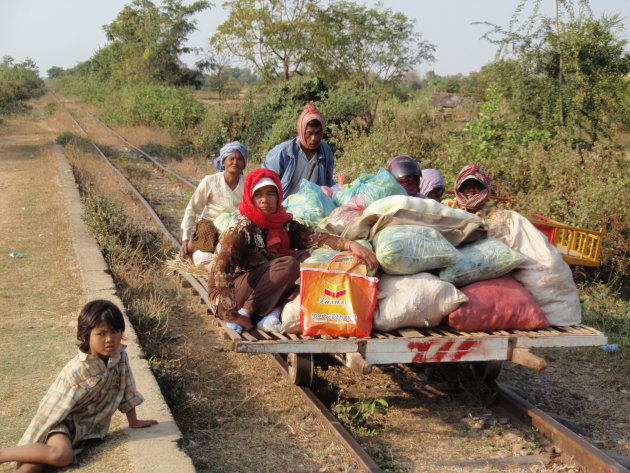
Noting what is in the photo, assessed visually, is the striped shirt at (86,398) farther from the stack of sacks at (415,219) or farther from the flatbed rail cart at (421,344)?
the stack of sacks at (415,219)

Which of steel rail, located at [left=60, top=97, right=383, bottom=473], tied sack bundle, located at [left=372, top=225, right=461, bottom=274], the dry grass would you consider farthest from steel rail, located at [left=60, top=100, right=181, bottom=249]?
tied sack bundle, located at [left=372, top=225, right=461, bottom=274]

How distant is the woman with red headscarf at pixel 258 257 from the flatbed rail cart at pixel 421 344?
16 cm

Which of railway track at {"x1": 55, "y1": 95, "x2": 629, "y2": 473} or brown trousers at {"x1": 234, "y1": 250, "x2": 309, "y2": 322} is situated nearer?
railway track at {"x1": 55, "y1": 95, "x2": 629, "y2": 473}

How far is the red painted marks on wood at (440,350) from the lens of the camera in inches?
142

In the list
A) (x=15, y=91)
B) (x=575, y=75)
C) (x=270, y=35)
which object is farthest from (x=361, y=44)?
(x=15, y=91)

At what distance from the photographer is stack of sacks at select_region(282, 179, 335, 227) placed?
4.77m

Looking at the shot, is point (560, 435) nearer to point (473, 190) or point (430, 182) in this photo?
point (473, 190)

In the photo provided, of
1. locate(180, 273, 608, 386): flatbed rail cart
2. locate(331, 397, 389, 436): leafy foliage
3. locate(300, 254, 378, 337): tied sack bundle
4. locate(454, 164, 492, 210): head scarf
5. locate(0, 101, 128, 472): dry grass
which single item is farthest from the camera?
locate(454, 164, 492, 210): head scarf

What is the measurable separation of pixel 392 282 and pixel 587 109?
26.4 feet

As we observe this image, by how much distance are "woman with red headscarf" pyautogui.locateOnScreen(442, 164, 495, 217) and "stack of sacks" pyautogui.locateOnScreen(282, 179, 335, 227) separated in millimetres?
1010

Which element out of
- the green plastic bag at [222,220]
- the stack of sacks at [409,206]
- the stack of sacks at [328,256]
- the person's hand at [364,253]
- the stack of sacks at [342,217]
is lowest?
the green plastic bag at [222,220]

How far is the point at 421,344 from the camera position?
11.8 feet

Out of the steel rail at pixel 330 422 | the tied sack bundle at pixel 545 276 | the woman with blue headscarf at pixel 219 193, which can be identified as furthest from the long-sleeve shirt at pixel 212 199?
the tied sack bundle at pixel 545 276

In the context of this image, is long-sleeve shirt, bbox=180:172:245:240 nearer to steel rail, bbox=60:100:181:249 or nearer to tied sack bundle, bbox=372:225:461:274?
tied sack bundle, bbox=372:225:461:274
